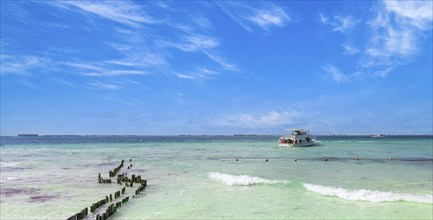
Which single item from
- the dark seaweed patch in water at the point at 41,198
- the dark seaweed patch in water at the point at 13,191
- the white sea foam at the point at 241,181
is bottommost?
the dark seaweed patch in water at the point at 41,198

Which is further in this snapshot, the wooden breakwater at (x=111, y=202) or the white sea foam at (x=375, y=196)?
the white sea foam at (x=375, y=196)

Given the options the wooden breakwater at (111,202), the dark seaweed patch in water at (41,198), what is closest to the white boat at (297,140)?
the wooden breakwater at (111,202)

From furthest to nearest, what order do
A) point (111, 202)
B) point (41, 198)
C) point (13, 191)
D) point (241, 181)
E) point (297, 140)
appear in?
point (297, 140) < point (241, 181) < point (13, 191) < point (41, 198) < point (111, 202)

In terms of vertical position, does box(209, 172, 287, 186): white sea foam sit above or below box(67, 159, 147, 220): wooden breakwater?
above

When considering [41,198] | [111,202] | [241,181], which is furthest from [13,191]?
[241,181]

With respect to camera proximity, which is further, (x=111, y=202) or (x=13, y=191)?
(x=13, y=191)

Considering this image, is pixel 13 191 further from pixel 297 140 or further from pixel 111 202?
pixel 297 140

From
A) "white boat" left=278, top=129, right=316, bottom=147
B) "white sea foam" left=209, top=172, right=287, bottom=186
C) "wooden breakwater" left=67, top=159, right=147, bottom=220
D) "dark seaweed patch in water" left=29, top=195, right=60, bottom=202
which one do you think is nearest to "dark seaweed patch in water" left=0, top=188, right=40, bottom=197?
"dark seaweed patch in water" left=29, top=195, right=60, bottom=202

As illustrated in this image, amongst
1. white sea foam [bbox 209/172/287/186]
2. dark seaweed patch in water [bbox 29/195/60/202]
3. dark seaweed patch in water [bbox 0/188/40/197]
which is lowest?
dark seaweed patch in water [bbox 29/195/60/202]

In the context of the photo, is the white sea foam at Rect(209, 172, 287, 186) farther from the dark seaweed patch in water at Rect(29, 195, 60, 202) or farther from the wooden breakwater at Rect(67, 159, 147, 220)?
the dark seaweed patch in water at Rect(29, 195, 60, 202)

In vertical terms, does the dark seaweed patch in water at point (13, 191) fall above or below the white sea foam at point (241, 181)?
below

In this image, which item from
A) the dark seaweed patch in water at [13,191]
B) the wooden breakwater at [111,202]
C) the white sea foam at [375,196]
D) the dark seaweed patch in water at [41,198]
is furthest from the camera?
the dark seaweed patch in water at [13,191]

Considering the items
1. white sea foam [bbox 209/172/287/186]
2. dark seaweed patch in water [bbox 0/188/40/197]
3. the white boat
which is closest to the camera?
dark seaweed patch in water [bbox 0/188/40/197]

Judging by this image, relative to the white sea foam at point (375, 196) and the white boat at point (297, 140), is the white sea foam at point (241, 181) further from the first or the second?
the white boat at point (297, 140)
